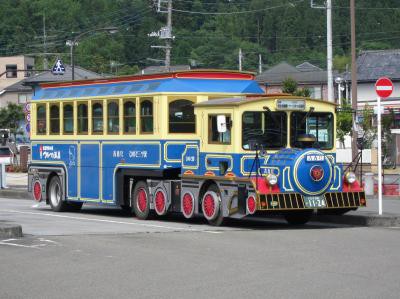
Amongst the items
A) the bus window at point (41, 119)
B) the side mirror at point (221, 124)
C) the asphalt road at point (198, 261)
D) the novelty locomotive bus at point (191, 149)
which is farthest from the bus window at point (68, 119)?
the side mirror at point (221, 124)

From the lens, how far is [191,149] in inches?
874

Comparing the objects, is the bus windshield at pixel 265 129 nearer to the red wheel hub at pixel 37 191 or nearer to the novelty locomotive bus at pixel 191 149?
the novelty locomotive bus at pixel 191 149

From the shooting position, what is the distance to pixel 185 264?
14.4 meters

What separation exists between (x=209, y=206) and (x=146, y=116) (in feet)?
10.6

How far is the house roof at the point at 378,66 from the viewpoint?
79.1m

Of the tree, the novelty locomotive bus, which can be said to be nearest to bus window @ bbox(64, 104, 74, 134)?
the novelty locomotive bus

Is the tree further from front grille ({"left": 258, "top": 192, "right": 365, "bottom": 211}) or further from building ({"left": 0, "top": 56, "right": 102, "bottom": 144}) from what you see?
front grille ({"left": 258, "top": 192, "right": 365, "bottom": 211})

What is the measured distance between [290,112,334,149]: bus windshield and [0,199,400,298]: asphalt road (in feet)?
5.63

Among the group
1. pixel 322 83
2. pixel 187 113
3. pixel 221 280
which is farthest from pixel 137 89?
pixel 322 83

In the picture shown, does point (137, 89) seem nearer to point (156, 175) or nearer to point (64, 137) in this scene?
point (156, 175)

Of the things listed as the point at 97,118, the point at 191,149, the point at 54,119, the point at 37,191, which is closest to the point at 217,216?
the point at 191,149

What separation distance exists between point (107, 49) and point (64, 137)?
126m

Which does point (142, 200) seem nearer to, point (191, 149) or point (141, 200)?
point (141, 200)

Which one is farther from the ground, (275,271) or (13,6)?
(13,6)
